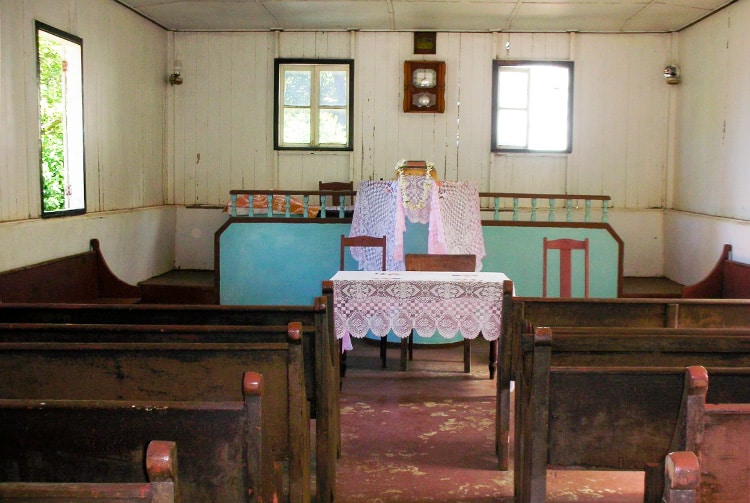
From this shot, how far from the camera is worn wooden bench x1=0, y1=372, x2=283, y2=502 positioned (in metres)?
2.04

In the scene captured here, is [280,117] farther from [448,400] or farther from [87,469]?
[87,469]

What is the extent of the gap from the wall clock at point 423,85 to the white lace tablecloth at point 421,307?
4955 millimetres

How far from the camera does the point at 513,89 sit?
9.70 metres

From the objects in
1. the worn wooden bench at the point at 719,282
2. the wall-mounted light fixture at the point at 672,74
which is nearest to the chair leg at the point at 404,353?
the worn wooden bench at the point at 719,282

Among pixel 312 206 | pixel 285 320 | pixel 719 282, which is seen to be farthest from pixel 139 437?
pixel 719 282

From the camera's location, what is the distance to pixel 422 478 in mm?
4098

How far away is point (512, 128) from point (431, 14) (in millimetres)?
1794

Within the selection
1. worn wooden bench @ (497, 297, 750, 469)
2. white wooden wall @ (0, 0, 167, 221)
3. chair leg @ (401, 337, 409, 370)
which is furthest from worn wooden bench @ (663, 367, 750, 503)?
white wooden wall @ (0, 0, 167, 221)

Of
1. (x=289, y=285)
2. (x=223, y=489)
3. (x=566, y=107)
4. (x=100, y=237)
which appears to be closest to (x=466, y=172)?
(x=566, y=107)

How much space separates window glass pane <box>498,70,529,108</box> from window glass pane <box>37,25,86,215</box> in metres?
4.83

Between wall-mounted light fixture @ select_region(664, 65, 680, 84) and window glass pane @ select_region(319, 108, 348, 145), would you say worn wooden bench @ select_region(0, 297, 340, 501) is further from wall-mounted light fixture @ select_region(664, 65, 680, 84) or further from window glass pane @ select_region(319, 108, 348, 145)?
wall-mounted light fixture @ select_region(664, 65, 680, 84)

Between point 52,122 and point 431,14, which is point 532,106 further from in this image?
point 52,122

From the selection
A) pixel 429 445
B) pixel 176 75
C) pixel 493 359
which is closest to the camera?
pixel 429 445

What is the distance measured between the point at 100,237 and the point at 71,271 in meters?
0.76
